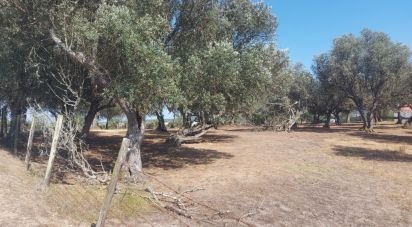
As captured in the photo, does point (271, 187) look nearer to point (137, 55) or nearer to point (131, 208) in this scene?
point (131, 208)

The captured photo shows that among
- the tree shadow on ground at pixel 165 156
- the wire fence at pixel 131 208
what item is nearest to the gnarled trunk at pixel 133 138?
the wire fence at pixel 131 208

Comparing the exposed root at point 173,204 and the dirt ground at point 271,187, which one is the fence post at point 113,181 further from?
the exposed root at point 173,204

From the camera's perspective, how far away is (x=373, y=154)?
21.1m

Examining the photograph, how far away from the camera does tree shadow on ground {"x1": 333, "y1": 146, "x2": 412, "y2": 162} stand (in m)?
19.5

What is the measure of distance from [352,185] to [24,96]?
1358cm

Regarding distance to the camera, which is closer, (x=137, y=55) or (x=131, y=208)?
(x=131, y=208)

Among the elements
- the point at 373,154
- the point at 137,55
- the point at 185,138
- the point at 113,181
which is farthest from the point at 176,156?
the point at 113,181

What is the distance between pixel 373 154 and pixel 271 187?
35.4ft

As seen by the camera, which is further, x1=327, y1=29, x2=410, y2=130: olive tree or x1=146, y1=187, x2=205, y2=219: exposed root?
x1=327, y1=29, x2=410, y2=130: olive tree

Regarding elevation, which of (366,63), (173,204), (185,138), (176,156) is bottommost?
(173,204)

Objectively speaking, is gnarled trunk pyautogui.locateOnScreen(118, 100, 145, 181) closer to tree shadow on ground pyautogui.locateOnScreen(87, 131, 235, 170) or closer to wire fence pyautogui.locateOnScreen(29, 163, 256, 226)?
wire fence pyautogui.locateOnScreen(29, 163, 256, 226)

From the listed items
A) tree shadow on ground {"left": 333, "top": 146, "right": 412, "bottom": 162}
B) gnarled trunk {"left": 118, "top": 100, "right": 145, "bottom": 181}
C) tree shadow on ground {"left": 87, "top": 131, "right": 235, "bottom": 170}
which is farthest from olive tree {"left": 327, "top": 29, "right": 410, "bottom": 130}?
gnarled trunk {"left": 118, "top": 100, "right": 145, "bottom": 181}

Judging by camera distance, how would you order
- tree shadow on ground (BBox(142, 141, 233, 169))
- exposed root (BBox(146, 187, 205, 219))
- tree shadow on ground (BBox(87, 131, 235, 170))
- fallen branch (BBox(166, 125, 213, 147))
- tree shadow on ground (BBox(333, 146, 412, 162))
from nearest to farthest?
exposed root (BBox(146, 187, 205, 219)) → tree shadow on ground (BBox(87, 131, 235, 170)) → tree shadow on ground (BBox(142, 141, 233, 169)) → tree shadow on ground (BBox(333, 146, 412, 162)) → fallen branch (BBox(166, 125, 213, 147))

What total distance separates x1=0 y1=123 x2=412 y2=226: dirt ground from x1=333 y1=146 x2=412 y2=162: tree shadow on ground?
46mm
